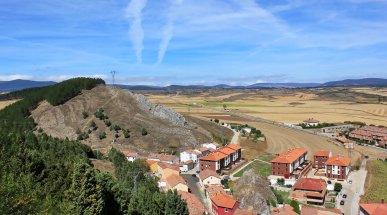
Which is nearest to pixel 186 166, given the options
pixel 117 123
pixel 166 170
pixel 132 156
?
pixel 132 156

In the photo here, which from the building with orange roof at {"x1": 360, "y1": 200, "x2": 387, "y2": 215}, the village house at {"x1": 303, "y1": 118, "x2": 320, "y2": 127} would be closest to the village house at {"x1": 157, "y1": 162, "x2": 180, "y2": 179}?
the building with orange roof at {"x1": 360, "y1": 200, "x2": 387, "y2": 215}

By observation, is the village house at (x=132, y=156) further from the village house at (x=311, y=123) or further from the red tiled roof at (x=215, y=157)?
the village house at (x=311, y=123)

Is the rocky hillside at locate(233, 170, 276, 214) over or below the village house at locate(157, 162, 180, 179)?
below

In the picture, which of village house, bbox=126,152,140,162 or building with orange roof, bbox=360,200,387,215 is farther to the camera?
village house, bbox=126,152,140,162

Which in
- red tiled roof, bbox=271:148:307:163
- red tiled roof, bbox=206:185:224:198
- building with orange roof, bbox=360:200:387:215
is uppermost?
red tiled roof, bbox=271:148:307:163

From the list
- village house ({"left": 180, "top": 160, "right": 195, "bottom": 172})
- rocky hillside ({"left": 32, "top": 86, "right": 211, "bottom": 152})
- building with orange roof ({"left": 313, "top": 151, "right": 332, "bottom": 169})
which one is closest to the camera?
village house ({"left": 180, "top": 160, "right": 195, "bottom": 172})

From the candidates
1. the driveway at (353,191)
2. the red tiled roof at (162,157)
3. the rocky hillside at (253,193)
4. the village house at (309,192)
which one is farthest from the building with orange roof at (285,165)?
the red tiled roof at (162,157)

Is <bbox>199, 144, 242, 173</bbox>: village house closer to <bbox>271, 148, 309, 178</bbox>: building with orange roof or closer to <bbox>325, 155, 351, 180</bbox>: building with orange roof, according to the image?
<bbox>271, 148, 309, 178</bbox>: building with orange roof

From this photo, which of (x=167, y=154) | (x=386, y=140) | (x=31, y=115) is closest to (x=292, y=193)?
(x=167, y=154)
